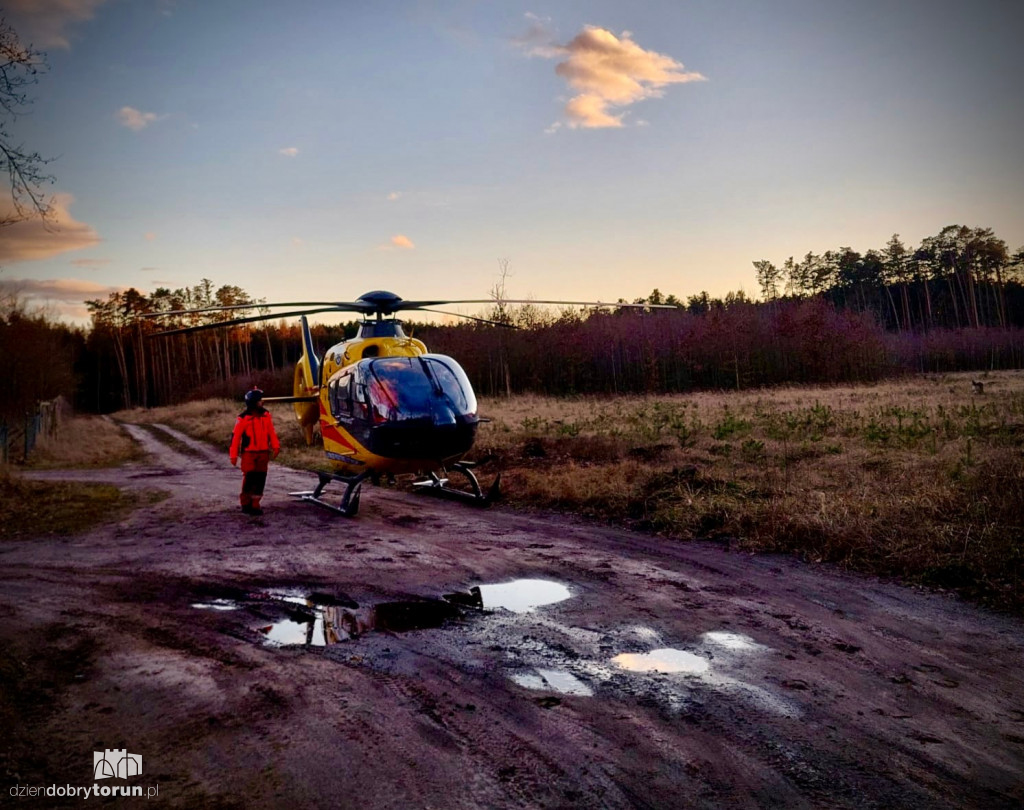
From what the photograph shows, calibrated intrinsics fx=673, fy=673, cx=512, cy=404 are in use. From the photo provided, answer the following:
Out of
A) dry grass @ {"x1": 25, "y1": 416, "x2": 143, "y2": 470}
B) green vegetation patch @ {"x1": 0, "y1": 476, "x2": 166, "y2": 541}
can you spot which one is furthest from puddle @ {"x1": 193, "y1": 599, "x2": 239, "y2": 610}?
dry grass @ {"x1": 25, "y1": 416, "x2": 143, "y2": 470}

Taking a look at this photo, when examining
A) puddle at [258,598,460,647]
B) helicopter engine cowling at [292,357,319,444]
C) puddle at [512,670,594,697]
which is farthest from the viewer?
helicopter engine cowling at [292,357,319,444]

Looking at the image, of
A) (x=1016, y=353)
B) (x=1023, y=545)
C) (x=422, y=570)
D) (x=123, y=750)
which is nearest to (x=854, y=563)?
(x=1023, y=545)

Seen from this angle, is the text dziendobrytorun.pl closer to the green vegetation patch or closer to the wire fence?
the green vegetation patch

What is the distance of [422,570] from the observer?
775 centimetres

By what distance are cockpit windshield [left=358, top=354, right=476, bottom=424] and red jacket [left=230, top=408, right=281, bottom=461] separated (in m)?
2.08

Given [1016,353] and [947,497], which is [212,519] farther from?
[1016,353]

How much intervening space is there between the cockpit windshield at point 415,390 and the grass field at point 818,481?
8.79 ft

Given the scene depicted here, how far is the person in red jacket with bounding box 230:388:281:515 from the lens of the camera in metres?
11.2

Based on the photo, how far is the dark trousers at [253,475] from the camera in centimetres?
1120

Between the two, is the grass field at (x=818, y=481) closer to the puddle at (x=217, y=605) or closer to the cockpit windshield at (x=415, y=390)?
the cockpit windshield at (x=415, y=390)

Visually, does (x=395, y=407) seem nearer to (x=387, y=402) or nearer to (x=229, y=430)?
(x=387, y=402)

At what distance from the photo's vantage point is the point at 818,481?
1051 centimetres

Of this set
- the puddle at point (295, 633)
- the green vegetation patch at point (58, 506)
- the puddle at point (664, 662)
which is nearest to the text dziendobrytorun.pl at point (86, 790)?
the puddle at point (295, 633)

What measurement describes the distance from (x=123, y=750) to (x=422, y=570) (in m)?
4.10
